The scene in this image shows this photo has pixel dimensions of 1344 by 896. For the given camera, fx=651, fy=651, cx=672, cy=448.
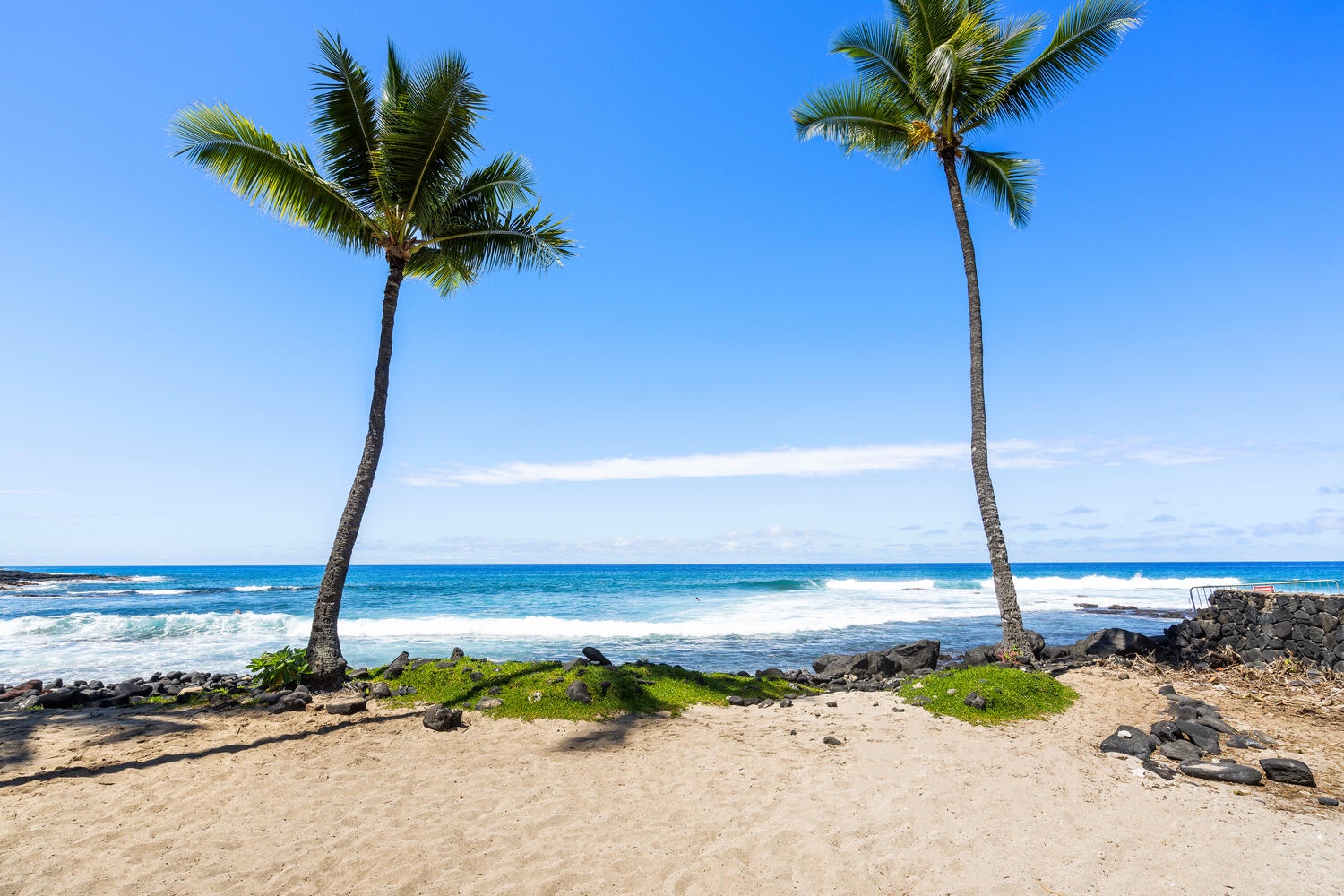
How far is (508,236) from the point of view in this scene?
11539mm

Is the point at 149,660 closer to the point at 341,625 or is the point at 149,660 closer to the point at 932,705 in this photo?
the point at 341,625

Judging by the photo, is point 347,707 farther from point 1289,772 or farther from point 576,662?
point 1289,772

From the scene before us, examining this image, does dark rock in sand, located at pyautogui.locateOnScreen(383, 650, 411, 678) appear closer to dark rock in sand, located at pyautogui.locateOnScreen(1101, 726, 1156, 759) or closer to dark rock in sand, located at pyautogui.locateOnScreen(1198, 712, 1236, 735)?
dark rock in sand, located at pyautogui.locateOnScreen(1101, 726, 1156, 759)

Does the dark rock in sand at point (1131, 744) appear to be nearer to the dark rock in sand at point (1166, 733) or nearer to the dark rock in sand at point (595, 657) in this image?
the dark rock in sand at point (1166, 733)

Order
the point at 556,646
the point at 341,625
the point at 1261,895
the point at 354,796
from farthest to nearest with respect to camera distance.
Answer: the point at 341,625 → the point at 556,646 → the point at 354,796 → the point at 1261,895

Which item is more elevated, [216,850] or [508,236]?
[508,236]

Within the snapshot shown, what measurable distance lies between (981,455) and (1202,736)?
6066 mm

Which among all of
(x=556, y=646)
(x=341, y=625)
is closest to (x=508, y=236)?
(x=556, y=646)

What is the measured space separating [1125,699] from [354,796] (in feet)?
34.5

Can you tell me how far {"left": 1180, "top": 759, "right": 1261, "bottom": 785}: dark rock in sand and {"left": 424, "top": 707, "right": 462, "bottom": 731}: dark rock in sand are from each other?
27.7 ft

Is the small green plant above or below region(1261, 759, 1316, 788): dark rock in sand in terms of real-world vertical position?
above

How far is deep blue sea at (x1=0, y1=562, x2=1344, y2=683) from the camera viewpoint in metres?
19.8

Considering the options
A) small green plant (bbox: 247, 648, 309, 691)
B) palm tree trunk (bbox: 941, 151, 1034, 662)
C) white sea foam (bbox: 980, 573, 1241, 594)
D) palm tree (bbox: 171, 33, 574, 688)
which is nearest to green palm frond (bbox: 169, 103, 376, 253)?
palm tree (bbox: 171, 33, 574, 688)

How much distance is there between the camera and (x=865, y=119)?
13781 millimetres
